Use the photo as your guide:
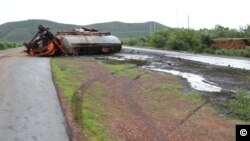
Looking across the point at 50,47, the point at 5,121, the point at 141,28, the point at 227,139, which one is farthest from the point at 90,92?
the point at 141,28

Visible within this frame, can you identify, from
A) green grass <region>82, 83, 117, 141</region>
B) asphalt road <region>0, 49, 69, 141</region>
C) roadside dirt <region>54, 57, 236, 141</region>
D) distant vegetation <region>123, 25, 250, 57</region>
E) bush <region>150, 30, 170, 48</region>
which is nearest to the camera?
asphalt road <region>0, 49, 69, 141</region>

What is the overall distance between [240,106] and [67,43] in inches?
632

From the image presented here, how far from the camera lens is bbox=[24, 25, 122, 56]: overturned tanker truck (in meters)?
25.6

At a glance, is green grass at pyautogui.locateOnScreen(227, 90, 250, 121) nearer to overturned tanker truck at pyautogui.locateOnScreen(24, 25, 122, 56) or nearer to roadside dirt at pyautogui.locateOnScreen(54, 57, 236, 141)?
roadside dirt at pyautogui.locateOnScreen(54, 57, 236, 141)

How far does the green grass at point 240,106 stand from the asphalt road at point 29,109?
14.6 feet

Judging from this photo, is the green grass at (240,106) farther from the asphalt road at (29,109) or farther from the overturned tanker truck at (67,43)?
the overturned tanker truck at (67,43)

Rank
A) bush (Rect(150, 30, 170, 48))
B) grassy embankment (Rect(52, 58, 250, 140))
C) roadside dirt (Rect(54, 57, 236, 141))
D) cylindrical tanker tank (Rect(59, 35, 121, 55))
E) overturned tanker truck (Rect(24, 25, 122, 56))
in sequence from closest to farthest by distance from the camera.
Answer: roadside dirt (Rect(54, 57, 236, 141))
grassy embankment (Rect(52, 58, 250, 140))
overturned tanker truck (Rect(24, 25, 122, 56))
cylindrical tanker tank (Rect(59, 35, 121, 55))
bush (Rect(150, 30, 170, 48))

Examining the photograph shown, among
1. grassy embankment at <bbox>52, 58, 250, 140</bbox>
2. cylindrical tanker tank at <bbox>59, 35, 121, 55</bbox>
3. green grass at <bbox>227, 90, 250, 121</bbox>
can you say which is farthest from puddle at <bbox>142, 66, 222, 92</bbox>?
cylindrical tanker tank at <bbox>59, 35, 121, 55</bbox>

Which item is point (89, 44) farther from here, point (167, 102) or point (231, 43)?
point (167, 102)

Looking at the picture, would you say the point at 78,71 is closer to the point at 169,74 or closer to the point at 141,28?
the point at 169,74

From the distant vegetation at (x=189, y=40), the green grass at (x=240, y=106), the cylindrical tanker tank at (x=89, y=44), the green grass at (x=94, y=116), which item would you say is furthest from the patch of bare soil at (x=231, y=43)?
the green grass at (x=94, y=116)

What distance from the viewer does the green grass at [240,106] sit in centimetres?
1118

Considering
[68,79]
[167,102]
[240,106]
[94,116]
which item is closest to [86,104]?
[94,116]

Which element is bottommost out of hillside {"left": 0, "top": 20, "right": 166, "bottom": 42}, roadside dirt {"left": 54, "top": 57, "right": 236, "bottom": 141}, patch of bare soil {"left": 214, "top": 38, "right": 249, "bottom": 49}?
roadside dirt {"left": 54, "top": 57, "right": 236, "bottom": 141}
